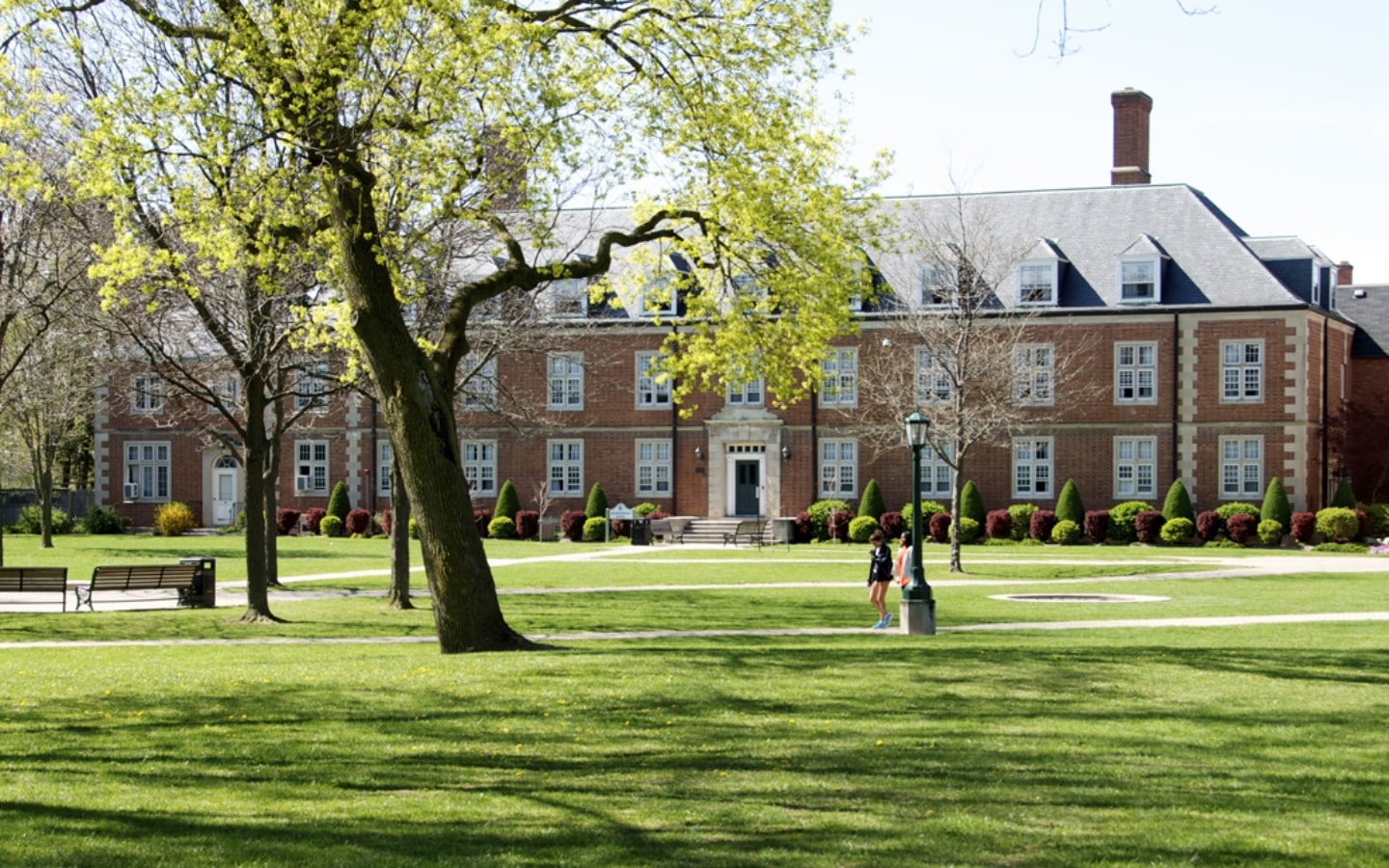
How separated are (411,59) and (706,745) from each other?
7.88m

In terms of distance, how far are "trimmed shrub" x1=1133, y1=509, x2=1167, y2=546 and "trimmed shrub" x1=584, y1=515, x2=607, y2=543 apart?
16011 mm

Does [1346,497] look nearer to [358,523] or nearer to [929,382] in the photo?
[929,382]

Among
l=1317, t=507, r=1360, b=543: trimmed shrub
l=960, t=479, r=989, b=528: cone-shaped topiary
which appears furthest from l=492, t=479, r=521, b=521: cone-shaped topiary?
l=1317, t=507, r=1360, b=543: trimmed shrub

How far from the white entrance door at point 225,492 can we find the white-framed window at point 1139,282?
30690 mm

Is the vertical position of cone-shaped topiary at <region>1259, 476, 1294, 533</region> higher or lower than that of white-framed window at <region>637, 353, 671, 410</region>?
lower

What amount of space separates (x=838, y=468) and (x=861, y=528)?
309 cm

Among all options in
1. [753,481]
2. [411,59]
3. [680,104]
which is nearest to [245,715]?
[411,59]

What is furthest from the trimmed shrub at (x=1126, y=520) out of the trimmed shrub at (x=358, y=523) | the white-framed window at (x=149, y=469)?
the white-framed window at (x=149, y=469)

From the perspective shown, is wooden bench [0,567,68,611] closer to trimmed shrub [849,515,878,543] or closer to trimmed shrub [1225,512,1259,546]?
trimmed shrub [849,515,878,543]

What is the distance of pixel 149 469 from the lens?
53.4 m

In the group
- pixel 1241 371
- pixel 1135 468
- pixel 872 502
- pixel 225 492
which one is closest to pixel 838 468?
pixel 872 502

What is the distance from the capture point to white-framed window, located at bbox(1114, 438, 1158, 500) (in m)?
44.5

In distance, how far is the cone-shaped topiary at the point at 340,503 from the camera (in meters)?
50.2

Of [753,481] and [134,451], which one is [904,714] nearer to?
[753,481]
